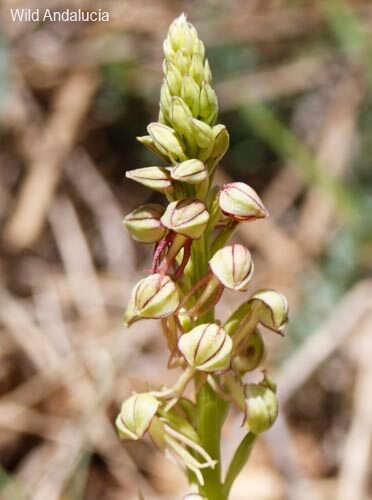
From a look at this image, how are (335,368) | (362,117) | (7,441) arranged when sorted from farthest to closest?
1. (362,117)
2. (335,368)
3. (7,441)

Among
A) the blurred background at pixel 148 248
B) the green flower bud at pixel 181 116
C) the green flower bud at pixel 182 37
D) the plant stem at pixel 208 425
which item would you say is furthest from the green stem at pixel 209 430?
the blurred background at pixel 148 248

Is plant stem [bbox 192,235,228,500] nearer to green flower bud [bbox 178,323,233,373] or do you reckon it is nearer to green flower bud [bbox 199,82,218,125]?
green flower bud [bbox 178,323,233,373]

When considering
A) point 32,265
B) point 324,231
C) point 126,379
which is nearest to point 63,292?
point 32,265

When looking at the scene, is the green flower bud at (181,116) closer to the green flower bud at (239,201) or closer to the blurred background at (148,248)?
the green flower bud at (239,201)

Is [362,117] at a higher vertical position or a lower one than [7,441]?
higher

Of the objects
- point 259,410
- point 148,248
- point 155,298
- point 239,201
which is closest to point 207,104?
point 239,201

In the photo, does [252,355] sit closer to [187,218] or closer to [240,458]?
[240,458]

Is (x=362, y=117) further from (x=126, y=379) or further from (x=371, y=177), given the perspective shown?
(x=126, y=379)

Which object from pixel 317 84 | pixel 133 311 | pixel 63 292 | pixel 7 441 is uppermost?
pixel 133 311
